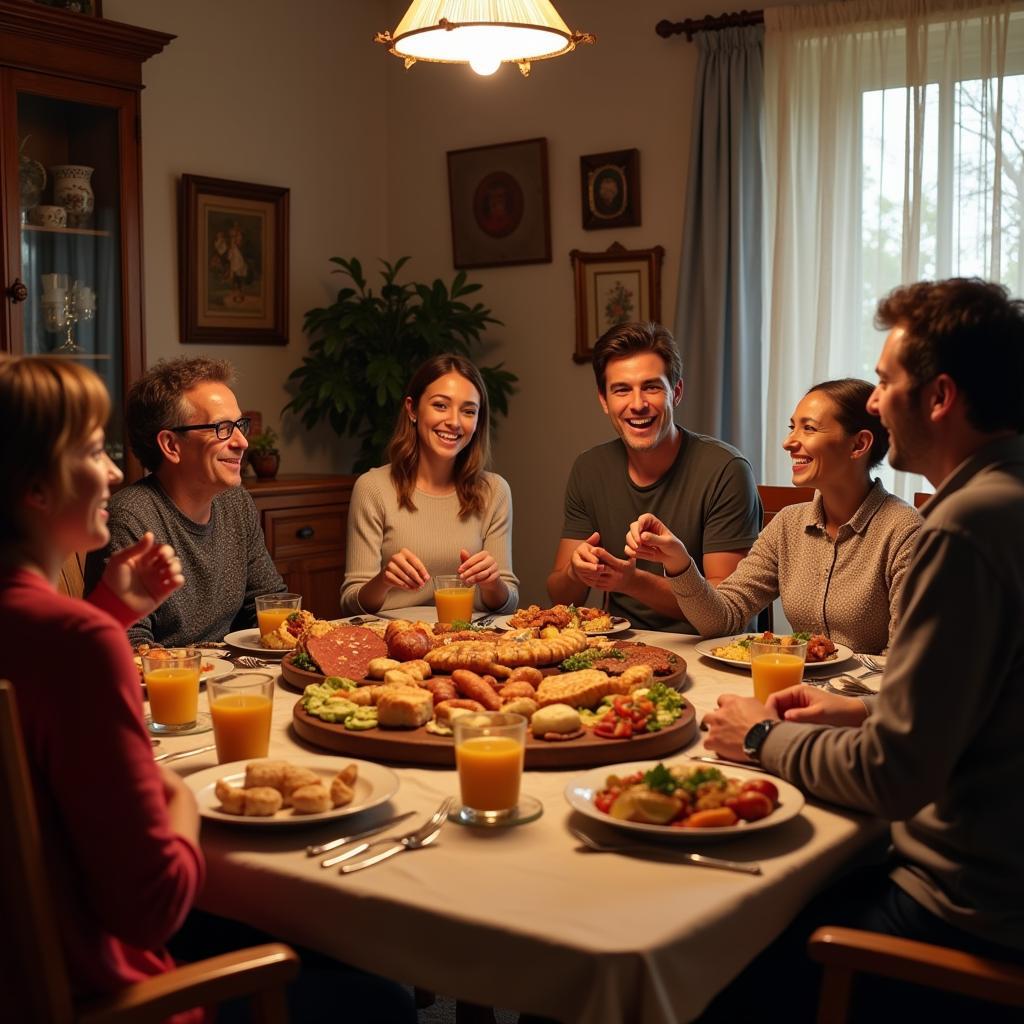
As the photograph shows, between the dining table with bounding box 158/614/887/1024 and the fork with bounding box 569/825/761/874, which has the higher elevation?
the fork with bounding box 569/825/761/874

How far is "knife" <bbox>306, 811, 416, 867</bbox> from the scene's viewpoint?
1.44 m

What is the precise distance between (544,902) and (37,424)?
2.40 ft

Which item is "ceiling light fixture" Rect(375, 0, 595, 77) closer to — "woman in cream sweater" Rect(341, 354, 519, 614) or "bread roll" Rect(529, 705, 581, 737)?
"woman in cream sweater" Rect(341, 354, 519, 614)

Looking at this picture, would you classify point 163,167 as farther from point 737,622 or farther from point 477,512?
point 737,622

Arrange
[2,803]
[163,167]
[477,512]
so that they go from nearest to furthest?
1. [2,803]
2. [477,512]
3. [163,167]

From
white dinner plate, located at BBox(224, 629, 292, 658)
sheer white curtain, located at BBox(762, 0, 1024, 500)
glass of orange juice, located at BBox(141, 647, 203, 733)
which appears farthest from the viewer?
sheer white curtain, located at BBox(762, 0, 1024, 500)

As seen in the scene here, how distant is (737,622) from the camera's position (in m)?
2.71

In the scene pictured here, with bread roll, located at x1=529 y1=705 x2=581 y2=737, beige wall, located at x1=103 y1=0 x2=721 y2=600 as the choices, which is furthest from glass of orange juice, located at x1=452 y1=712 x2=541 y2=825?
beige wall, located at x1=103 y1=0 x2=721 y2=600

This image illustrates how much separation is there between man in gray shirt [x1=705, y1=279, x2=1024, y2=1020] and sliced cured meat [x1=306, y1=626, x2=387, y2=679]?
0.82 meters

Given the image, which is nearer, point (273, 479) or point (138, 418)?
point (138, 418)

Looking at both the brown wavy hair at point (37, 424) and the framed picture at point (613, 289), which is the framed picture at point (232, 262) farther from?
the brown wavy hair at point (37, 424)

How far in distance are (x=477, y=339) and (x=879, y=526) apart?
3.14 meters

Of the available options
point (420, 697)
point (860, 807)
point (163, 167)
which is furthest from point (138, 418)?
point (163, 167)

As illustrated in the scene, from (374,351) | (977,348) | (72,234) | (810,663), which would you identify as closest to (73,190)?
(72,234)
